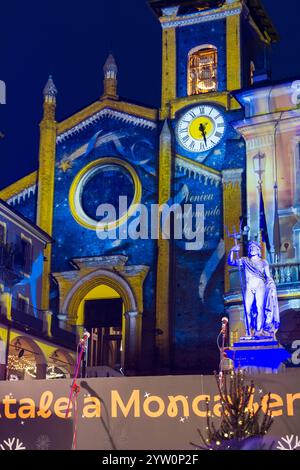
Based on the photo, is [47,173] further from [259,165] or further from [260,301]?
[260,301]

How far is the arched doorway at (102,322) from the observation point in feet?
135

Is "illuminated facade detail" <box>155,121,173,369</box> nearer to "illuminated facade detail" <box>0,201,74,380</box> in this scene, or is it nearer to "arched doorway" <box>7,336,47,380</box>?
"illuminated facade detail" <box>0,201,74,380</box>

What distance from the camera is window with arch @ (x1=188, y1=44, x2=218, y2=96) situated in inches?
1667

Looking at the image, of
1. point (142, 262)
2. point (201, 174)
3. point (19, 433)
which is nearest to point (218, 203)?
point (201, 174)

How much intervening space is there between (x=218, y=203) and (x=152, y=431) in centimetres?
2590

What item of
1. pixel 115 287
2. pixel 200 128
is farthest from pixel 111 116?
pixel 115 287

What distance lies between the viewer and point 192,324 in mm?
38531

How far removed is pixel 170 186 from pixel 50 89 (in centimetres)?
968

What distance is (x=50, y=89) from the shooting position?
1770 inches

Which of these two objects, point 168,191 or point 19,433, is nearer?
point 19,433

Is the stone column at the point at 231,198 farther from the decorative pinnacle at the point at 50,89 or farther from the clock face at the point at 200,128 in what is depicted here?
the decorative pinnacle at the point at 50,89

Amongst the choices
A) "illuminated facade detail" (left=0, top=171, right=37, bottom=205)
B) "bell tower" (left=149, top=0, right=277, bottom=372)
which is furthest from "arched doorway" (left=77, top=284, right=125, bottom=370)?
"illuminated facade detail" (left=0, top=171, right=37, bottom=205)

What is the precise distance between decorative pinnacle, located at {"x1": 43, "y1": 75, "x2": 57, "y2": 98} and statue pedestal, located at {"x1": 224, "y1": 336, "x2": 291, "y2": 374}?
29041 mm
